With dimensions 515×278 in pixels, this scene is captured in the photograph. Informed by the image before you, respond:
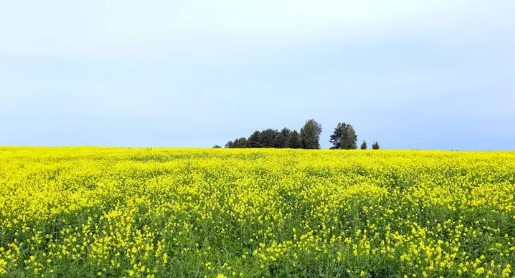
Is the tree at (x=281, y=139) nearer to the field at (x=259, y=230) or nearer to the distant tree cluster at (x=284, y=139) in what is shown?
the distant tree cluster at (x=284, y=139)

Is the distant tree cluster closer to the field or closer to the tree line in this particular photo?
the tree line

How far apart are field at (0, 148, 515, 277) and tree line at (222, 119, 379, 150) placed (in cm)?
6164

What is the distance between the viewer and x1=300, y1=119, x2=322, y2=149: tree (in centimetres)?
7981

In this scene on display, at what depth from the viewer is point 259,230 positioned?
9477 mm

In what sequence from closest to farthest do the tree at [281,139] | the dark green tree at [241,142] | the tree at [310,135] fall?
the tree at [310,135] → the dark green tree at [241,142] → the tree at [281,139]

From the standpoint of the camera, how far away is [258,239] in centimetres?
909

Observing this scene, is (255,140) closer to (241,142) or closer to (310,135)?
(241,142)

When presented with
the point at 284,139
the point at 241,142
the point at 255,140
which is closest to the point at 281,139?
the point at 284,139

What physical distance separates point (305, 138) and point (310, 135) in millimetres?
1267

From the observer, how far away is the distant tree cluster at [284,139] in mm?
79938

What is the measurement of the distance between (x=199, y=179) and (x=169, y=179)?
49.5 inches

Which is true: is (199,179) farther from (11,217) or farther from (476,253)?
(476,253)

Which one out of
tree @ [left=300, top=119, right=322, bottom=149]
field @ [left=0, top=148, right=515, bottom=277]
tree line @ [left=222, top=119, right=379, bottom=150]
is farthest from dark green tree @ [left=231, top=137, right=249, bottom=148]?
field @ [left=0, top=148, right=515, bottom=277]

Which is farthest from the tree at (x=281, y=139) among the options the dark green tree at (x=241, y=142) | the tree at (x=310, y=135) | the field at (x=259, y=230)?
the field at (x=259, y=230)
